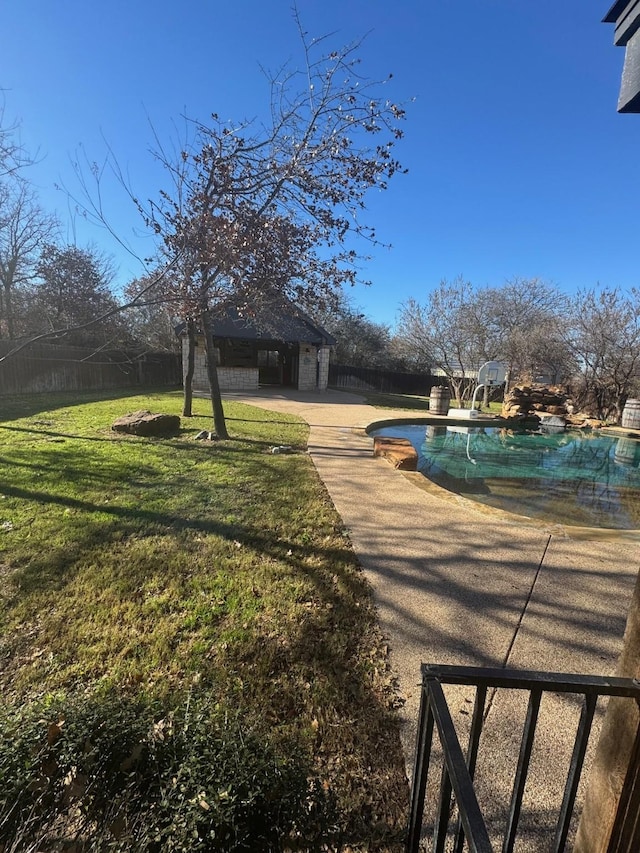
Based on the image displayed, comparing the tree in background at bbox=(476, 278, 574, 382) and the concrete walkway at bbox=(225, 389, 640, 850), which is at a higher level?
the tree in background at bbox=(476, 278, 574, 382)

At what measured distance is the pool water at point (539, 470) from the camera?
5746 millimetres

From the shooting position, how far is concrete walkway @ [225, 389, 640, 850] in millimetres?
1764

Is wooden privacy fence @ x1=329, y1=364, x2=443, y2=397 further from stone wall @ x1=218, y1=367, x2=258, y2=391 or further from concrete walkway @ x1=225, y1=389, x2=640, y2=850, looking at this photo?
concrete walkway @ x1=225, y1=389, x2=640, y2=850

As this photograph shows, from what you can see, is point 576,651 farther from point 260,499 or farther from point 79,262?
point 79,262

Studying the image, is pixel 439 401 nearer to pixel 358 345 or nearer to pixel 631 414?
pixel 631 414

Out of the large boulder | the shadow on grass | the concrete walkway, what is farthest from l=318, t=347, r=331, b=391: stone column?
the concrete walkway

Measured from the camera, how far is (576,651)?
2.16 meters

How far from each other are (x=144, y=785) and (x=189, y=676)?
0.62m

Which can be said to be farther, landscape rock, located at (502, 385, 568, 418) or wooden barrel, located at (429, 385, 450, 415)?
landscape rock, located at (502, 385, 568, 418)

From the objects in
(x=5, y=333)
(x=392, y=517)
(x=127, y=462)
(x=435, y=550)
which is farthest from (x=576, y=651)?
(x=5, y=333)

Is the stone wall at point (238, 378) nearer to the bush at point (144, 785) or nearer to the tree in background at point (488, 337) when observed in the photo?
the tree in background at point (488, 337)

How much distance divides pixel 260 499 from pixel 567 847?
11.4 feet

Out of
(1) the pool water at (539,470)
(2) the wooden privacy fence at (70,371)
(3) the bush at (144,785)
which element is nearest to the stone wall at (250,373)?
(2) the wooden privacy fence at (70,371)

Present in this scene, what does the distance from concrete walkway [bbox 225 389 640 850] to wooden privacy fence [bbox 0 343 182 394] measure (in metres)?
8.33
